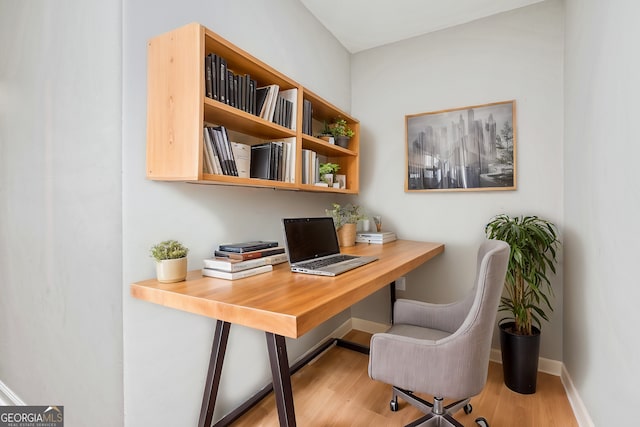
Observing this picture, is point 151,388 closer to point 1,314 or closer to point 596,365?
point 1,314

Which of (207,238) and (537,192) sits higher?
(537,192)

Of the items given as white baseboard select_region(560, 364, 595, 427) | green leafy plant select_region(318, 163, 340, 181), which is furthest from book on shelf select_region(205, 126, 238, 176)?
white baseboard select_region(560, 364, 595, 427)

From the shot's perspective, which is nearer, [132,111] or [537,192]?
[132,111]

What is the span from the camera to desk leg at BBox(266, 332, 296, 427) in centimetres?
110

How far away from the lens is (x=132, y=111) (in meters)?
1.23

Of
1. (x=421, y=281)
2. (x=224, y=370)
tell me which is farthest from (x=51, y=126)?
(x=421, y=281)

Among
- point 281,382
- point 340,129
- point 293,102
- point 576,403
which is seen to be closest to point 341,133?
point 340,129

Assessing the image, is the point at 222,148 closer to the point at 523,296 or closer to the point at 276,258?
the point at 276,258

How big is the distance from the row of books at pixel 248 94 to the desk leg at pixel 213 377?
1.02 m

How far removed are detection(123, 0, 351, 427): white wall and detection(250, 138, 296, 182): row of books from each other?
0.21 metres

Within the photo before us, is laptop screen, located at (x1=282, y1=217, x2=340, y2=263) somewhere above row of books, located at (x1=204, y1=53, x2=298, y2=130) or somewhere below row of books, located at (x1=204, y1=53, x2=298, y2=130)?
below

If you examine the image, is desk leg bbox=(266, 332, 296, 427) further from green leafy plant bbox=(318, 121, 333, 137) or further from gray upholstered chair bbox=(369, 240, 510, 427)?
green leafy plant bbox=(318, 121, 333, 137)

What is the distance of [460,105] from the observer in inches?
94.3

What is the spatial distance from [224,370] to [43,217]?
1224mm
